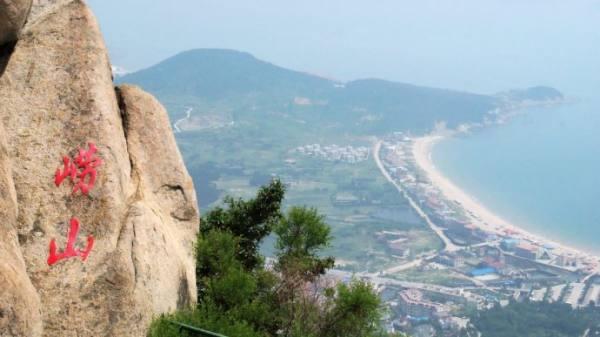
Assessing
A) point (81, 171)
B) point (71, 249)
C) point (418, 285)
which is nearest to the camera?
point (71, 249)

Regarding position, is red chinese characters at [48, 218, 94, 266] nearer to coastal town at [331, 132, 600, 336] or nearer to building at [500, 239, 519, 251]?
coastal town at [331, 132, 600, 336]

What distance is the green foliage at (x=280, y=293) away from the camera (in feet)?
44.1

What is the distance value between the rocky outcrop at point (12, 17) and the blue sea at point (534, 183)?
110195 millimetres

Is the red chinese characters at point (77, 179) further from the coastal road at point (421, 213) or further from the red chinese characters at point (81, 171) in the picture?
the coastal road at point (421, 213)

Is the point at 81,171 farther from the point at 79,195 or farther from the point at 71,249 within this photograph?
the point at 71,249

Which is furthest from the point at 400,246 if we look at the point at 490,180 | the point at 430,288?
the point at 490,180

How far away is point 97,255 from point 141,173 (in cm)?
247

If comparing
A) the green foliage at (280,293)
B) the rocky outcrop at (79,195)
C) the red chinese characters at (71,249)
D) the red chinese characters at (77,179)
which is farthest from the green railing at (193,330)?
the red chinese characters at (77,179)

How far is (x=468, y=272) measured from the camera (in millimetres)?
90312

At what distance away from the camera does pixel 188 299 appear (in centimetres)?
1271

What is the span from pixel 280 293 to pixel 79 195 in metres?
7.60

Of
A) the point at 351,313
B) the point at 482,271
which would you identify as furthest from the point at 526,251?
the point at 351,313

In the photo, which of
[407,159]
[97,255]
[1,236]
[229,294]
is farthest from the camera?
[407,159]

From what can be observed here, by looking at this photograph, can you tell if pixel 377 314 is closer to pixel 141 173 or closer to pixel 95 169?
pixel 141 173
